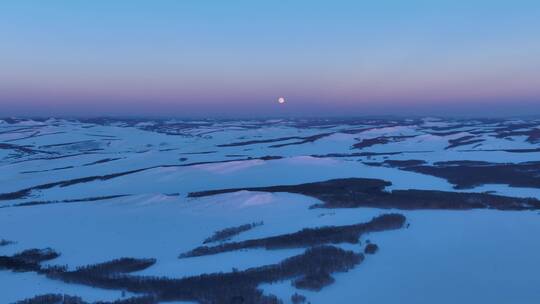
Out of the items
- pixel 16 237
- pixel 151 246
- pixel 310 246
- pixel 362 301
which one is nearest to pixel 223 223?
pixel 151 246

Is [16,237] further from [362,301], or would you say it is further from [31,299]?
[362,301]

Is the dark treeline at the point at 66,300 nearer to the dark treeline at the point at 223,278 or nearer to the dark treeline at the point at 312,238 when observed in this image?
the dark treeline at the point at 223,278

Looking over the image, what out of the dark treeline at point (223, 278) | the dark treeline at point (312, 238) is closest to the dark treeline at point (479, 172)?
the dark treeline at point (312, 238)

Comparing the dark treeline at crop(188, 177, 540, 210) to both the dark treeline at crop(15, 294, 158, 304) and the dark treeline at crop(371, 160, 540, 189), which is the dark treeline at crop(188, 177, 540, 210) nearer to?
the dark treeline at crop(371, 160, 540, 189)

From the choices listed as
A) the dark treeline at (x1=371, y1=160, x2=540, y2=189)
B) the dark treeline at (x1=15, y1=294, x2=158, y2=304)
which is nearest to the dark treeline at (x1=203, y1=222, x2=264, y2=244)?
the dark treeline at (x1=15, y1=294, x2=158, y2=304)

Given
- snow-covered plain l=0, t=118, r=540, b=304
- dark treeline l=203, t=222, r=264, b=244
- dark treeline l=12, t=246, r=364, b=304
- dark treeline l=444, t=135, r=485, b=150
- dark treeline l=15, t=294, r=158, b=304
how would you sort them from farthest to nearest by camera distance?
dark treeline l=444, t=135, r=485, b=150, dark treeline l=203, t=222, r=264, b=244, snow-covered plain l=0, t=118, r=540, b=304, dark treeline l=12, t=246, r=364, b=304, dark treeline l=15, t=294, r=158, b=304

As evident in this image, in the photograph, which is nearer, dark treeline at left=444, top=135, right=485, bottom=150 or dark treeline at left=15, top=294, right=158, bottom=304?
dark treeline at left=15, top=294, right=158, bottom=304

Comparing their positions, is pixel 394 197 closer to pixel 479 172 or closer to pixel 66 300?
pixel 479 172
